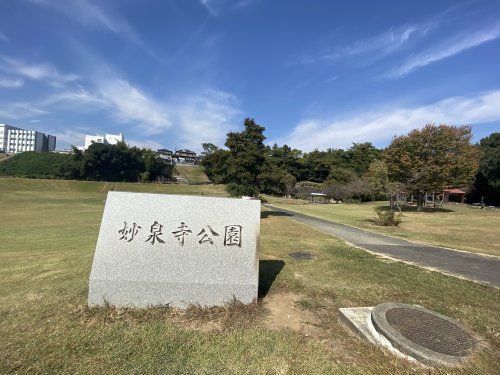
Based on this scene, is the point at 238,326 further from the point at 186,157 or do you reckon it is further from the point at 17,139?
the point at 17,139

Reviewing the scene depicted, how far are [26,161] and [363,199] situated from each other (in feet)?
278

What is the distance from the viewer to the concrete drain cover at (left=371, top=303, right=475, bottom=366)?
3.11m

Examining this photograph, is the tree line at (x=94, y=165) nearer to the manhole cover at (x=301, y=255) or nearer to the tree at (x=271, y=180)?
the tree at (x=271, y=180)

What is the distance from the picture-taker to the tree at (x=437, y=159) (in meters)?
26.2

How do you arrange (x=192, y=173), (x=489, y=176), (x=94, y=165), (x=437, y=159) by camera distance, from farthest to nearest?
(x=192, y=173) → (x=94, y=165) → (x=489, y=176) → (x=437, y=159)

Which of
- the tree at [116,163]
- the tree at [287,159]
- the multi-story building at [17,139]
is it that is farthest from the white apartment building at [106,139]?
the tree at [287,159]

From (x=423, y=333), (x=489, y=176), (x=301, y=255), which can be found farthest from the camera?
(x=489, y=176)

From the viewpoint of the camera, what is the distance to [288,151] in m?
68.8

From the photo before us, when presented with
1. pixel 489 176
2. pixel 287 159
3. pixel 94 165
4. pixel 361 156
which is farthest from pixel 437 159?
pixel 94 165

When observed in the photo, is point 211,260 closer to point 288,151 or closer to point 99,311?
point 99,311

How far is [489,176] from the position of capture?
41688 mm

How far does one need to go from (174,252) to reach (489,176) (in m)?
49.9

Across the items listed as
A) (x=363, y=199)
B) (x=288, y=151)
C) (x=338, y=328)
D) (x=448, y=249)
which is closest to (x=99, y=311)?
(x=338, y=328)

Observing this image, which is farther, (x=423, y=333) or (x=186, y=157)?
(x=186, y=157)
